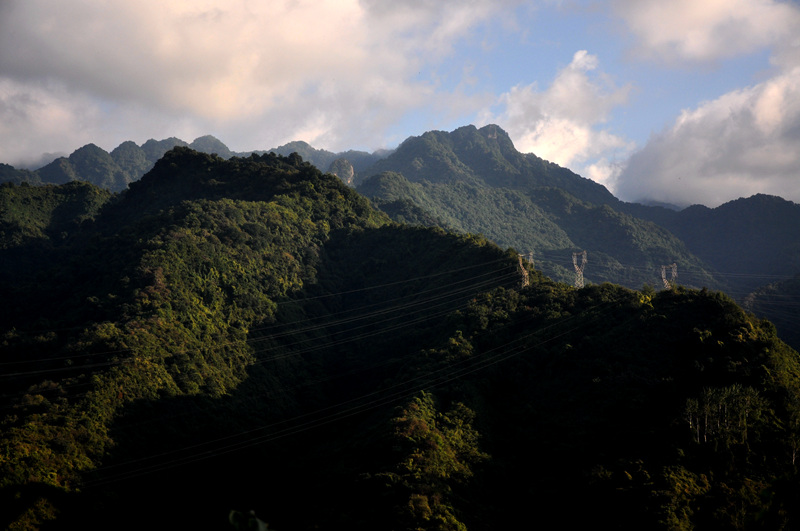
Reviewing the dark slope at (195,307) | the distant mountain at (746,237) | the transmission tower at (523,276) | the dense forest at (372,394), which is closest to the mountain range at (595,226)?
the distant mountain at (746,237)

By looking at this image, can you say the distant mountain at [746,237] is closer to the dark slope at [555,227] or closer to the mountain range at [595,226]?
the mountain range at [595,226]

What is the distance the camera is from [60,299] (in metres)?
58.1

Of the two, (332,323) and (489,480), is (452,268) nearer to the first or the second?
(332,323)

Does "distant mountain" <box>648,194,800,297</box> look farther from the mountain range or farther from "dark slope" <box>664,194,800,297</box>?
the mountain range

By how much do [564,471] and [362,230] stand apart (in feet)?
188

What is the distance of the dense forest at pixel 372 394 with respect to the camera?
112 feet

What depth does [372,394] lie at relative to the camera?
5166cm

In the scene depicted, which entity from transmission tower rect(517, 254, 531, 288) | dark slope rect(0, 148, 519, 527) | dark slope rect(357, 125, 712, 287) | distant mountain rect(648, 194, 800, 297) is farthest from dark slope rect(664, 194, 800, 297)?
dark slope rect(0, 148, 519, 527)

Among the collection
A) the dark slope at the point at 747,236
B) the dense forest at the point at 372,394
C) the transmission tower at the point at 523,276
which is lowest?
the dense forest at the point at 372,394

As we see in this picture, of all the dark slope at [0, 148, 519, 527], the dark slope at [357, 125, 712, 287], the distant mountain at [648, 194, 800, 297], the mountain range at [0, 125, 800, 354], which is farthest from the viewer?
the dark slope at [357, 125, 712, 287]

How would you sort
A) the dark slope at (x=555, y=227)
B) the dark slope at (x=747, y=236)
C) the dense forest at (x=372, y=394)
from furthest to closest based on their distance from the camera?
the dark slope at (x=555, y=227)
the dark slope at (x=747, y=236)
the dense forest at (x=372, y=394)

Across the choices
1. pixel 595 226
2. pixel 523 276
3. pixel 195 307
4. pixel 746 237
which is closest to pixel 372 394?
pixel 195 307

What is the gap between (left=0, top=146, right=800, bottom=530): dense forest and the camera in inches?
1347

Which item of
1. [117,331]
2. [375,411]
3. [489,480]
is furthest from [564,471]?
[117,331]
